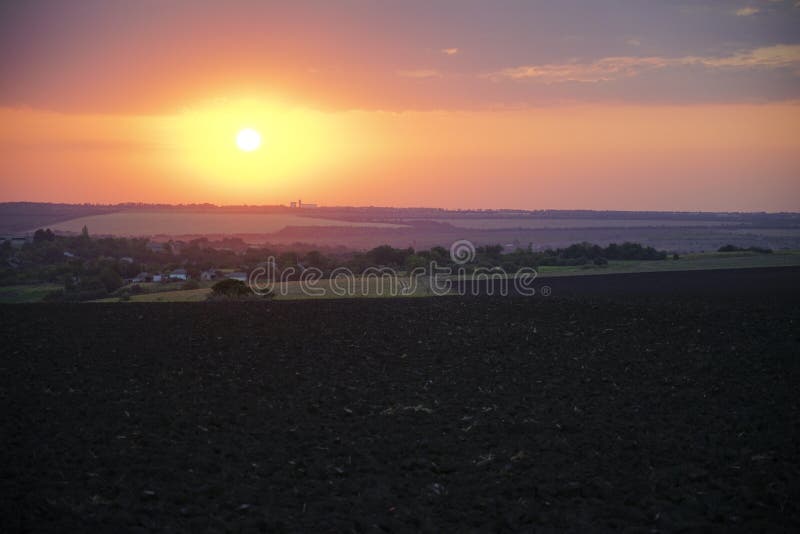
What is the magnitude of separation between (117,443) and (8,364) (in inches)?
255

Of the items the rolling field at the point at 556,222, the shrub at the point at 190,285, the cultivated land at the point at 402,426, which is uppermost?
the rolling field at the point at 556,222

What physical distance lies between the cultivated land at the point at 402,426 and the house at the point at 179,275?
25.9 m

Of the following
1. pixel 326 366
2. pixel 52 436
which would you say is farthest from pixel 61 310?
pixel 52 436

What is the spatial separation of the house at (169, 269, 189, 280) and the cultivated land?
25876 millimetres

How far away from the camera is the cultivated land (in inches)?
296

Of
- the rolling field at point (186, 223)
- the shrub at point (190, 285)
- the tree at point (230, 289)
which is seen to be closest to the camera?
the tree at point (230, 289)

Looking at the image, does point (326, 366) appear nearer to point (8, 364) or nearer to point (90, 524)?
point (8, 364)

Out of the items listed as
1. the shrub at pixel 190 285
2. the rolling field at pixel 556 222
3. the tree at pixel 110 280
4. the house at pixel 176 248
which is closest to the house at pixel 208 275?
the shrub at pixel 190 285

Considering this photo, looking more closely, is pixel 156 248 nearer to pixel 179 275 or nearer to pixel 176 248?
pixel 176 248

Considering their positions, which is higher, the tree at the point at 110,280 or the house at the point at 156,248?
the house at the point at 156,248

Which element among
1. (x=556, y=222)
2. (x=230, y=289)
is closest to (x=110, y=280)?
(x=230, y=289)

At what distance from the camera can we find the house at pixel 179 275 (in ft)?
151

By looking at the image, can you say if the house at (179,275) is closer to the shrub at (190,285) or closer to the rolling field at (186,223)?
the shrub at (190,285)

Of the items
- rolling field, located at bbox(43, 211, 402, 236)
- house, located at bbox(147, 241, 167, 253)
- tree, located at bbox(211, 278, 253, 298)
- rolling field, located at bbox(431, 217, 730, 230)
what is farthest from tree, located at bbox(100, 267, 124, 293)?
rolling field, located at bbox(431, 217, 730, 230)
